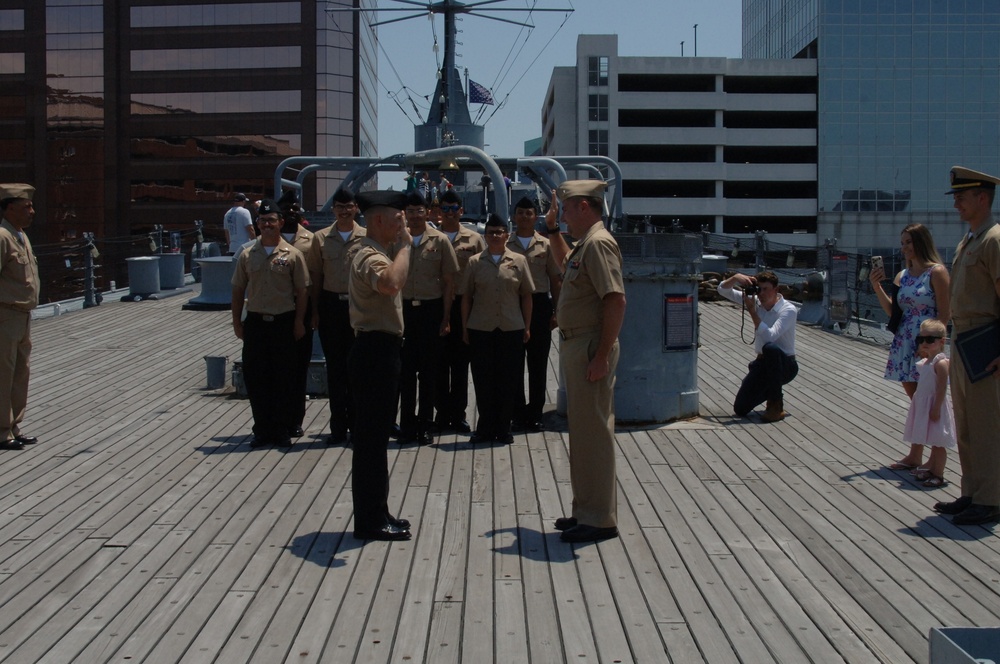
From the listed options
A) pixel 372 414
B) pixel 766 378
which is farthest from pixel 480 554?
pixel 766 378

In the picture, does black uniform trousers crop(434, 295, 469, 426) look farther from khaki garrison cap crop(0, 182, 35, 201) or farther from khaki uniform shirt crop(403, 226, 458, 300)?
khaki garrison cap crop(0, 182, 35, 201)

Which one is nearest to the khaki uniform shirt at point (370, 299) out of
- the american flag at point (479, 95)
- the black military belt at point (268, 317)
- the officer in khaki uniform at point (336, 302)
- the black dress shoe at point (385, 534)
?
the black dress shoe at point (385, 534)

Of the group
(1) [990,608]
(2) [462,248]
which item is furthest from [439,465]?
(1) [990,608]

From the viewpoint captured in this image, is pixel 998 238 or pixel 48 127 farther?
pixel 48 127

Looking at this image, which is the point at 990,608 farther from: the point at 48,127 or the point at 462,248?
the point at 48,127

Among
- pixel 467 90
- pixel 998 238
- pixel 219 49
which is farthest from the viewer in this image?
pixel 219 49

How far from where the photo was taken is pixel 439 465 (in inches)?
276

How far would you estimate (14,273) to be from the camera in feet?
24.4

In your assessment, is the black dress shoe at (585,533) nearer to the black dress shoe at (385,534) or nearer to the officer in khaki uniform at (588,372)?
the officer in khaki uniform at (588,372)

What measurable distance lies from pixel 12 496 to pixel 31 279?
1.94 m

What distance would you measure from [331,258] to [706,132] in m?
69.6

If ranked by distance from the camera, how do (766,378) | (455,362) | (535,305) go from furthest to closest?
(766,378), (535,305), (455,362)

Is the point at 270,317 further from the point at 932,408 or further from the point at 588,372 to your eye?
the point at 932,408

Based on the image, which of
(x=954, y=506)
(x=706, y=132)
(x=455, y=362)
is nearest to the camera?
(x=954, y=506)
